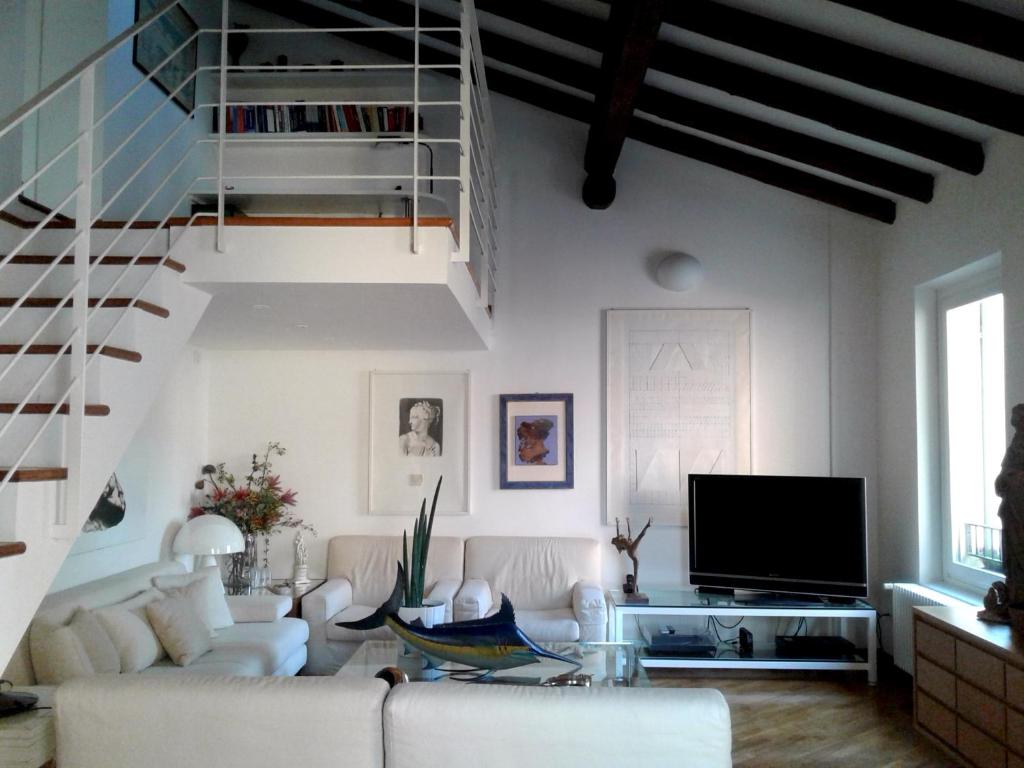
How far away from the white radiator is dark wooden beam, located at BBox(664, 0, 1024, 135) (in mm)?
2474

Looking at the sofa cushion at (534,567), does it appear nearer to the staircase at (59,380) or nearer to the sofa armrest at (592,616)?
the sofa armrest at (592,616)

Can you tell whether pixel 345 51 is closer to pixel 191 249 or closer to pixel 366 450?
pixel 366 450

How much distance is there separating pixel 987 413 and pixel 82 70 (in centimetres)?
434

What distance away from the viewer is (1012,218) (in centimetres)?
399

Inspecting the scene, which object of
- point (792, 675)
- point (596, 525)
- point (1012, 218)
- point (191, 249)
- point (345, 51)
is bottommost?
point (792, 675)

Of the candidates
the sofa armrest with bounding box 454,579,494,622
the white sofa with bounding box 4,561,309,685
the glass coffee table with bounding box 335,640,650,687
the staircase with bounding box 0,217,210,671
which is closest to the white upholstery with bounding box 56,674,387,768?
the staircase with bounding box 0,217,210,671

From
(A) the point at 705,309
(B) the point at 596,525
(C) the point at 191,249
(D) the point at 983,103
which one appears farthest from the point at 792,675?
(C) the point at 191,249

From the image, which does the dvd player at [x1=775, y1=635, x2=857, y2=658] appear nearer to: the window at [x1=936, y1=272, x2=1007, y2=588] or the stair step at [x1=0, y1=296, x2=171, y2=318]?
the window at [x1=936, y1=272, x2=1007, y2=588]

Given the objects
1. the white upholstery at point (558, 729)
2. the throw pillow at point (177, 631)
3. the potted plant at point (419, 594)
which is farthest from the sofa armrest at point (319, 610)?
the white upholstery at point (558, 729)

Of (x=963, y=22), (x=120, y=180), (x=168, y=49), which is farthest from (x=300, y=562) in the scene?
(x=963, y=22)

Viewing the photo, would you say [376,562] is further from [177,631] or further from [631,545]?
[177,631]

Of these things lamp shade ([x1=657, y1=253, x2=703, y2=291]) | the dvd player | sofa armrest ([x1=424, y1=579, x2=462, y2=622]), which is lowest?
the dvd player

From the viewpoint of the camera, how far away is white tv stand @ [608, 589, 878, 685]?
5.08 meters

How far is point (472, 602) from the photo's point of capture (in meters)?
5.02
